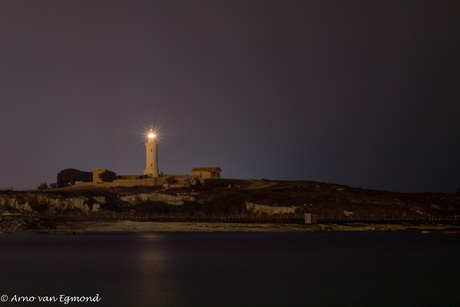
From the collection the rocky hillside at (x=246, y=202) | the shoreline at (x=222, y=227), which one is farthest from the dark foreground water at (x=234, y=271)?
the rocky hillside at (x=246, y=202)

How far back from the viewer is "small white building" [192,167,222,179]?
9044cm

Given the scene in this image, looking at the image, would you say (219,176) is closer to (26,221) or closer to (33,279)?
(26,221)

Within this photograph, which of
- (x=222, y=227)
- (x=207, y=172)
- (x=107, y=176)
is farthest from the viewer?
(x=107, y=176)

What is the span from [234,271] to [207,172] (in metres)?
66.9

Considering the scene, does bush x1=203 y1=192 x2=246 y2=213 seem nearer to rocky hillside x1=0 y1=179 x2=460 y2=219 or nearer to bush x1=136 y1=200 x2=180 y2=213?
rocky hillside x1=0 y1=179 x2=460 y2=219

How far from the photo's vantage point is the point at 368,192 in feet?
239

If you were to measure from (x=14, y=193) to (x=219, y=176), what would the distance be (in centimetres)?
4572

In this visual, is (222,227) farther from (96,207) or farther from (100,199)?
(100,199)

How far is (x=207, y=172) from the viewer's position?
90.6 metres

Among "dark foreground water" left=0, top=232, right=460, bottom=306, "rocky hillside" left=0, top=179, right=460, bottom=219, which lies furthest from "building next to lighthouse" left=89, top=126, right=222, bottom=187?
"dark foreground water" left=0, top=232, right=460, bottom=306

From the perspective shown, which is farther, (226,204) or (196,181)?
(196,181)

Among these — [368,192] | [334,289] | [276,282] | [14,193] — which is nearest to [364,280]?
[334,289]

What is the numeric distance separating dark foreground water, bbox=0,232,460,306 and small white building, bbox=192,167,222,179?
50.7m

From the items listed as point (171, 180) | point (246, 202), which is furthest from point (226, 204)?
point (171, 180)
